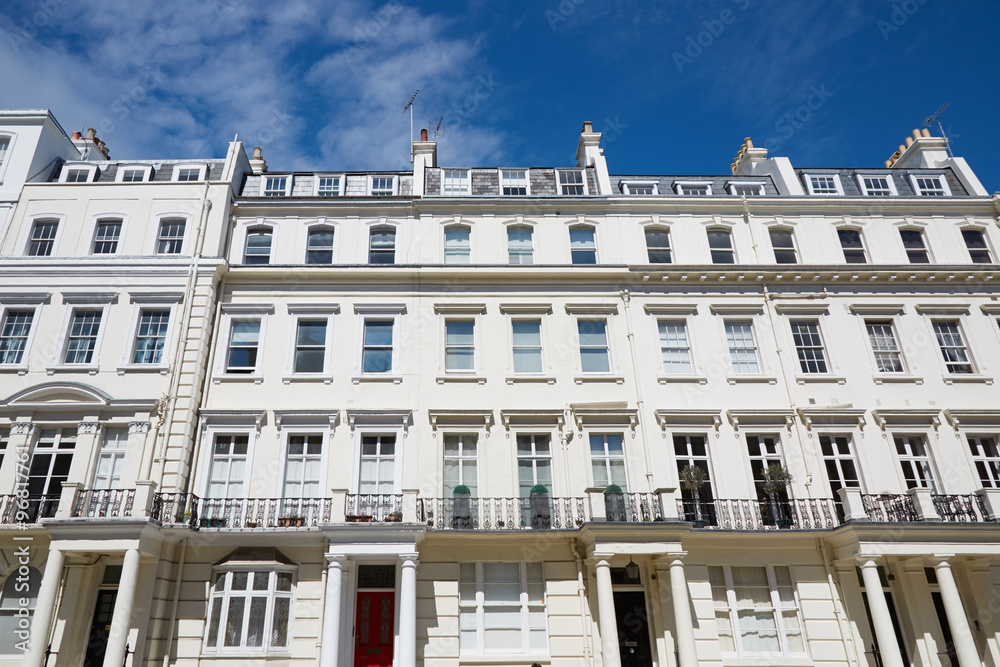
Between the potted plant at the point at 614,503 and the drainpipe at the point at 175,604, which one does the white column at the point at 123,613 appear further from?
the potted plant at the point at 614,503

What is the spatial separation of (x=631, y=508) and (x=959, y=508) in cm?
831

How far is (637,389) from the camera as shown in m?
17.8

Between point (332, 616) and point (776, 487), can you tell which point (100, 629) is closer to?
point (332, 616)

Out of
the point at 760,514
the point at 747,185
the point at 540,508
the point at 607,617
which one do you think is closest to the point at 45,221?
the point at 540,508

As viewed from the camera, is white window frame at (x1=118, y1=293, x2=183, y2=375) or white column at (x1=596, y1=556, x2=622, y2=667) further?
white window frame at (x1=118, y1=293, x2=183, y2=375)

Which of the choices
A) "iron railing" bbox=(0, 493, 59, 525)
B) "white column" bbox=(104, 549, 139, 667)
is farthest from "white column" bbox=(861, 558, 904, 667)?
"iron railing" bbox=(0, 493, 59, 525)

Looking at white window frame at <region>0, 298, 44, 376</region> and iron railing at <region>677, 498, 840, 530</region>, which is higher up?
white window frame at <region>0, 298, 44, 376</region>

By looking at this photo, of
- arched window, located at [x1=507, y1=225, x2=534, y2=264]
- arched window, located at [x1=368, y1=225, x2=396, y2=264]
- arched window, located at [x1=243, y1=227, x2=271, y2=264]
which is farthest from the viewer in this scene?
arched window, located at [x1=507, y1=225, x2=534, y2=264]

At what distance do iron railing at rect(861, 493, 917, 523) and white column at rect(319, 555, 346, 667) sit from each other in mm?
12772

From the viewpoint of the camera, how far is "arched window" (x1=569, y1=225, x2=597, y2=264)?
2009cm

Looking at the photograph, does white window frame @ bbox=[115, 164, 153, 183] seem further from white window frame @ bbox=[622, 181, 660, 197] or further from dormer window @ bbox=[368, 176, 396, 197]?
white window frame @ bbox=[622, 181, 660, 197]

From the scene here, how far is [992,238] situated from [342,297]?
68.3 ft

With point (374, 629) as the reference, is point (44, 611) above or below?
above

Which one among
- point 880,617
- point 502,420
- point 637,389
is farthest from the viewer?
point 637,389
